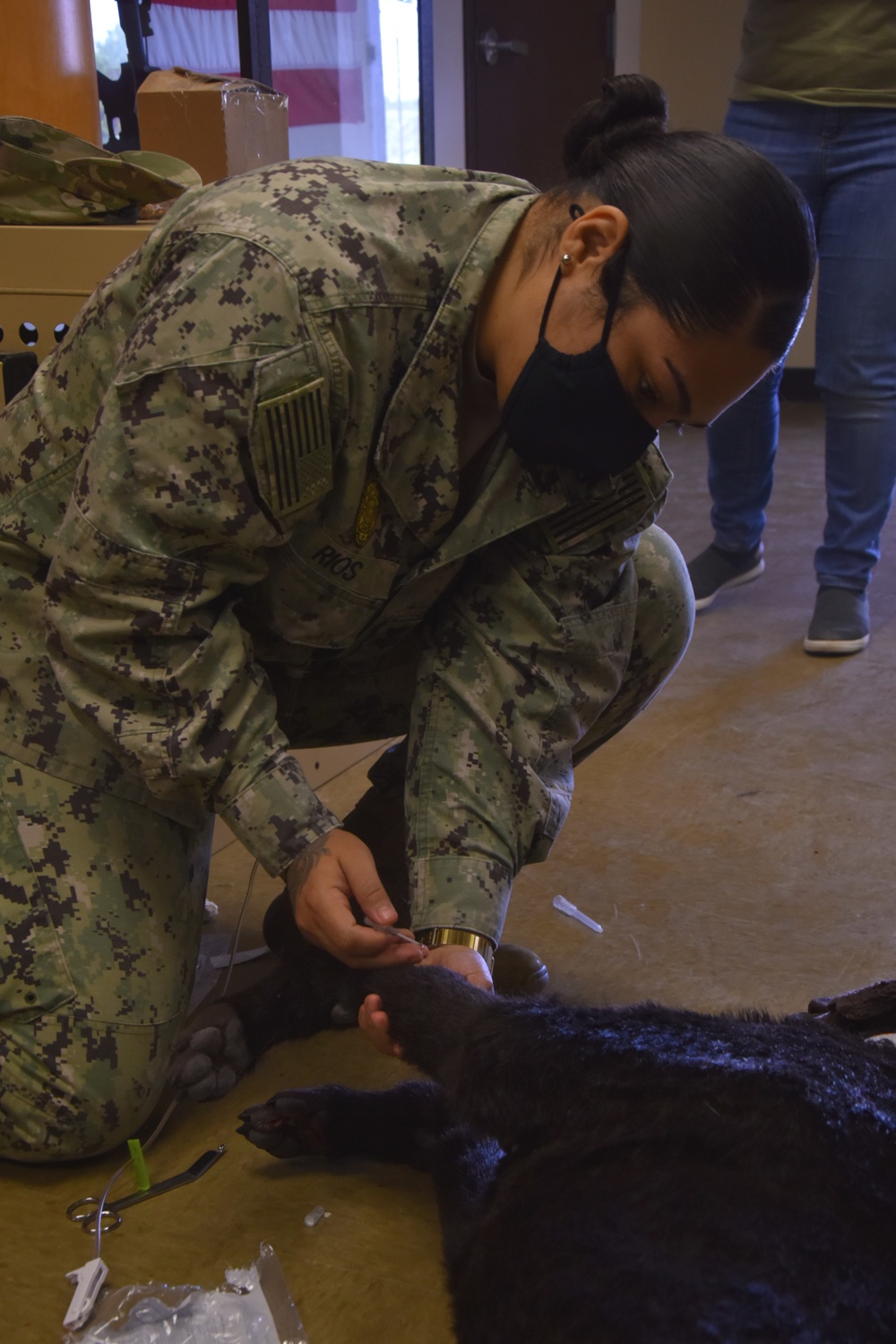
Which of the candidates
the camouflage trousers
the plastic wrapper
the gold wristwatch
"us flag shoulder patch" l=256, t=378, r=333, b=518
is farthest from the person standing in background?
the plastic wrapper

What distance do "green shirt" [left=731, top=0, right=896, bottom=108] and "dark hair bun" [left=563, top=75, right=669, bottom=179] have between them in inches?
55.4

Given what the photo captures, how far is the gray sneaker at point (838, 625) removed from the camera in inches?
102

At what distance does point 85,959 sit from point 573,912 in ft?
2.20

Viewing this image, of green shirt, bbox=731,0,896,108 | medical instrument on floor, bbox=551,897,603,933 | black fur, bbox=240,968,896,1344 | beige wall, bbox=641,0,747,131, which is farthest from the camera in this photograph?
beige wall, bbox=641,0,747,131

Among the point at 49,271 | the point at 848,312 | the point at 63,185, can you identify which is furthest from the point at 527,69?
the point at 49,271

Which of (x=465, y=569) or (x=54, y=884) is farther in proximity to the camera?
(x=465, y=569)

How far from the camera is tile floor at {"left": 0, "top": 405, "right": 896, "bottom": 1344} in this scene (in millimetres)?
1079

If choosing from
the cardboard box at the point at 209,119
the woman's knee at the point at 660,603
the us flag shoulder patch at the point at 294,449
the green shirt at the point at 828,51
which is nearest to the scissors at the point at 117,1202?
the us flag shoulder patch at the point at 294,449

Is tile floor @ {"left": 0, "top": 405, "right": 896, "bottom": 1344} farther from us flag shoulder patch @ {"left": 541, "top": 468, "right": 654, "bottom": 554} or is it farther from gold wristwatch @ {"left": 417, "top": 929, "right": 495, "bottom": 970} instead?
us flag shoulder patch @ {"left": 541, "top": 468, "right": 654, "bottom": 554}

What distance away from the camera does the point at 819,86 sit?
2346 millimetres

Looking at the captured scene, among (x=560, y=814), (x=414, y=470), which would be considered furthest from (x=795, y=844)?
(x=414, y=470)

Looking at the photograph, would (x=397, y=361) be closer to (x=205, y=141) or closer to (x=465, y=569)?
(x=465, y=569)

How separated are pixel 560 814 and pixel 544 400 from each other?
17.5 inches

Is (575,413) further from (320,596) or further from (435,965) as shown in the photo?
(435,965)
